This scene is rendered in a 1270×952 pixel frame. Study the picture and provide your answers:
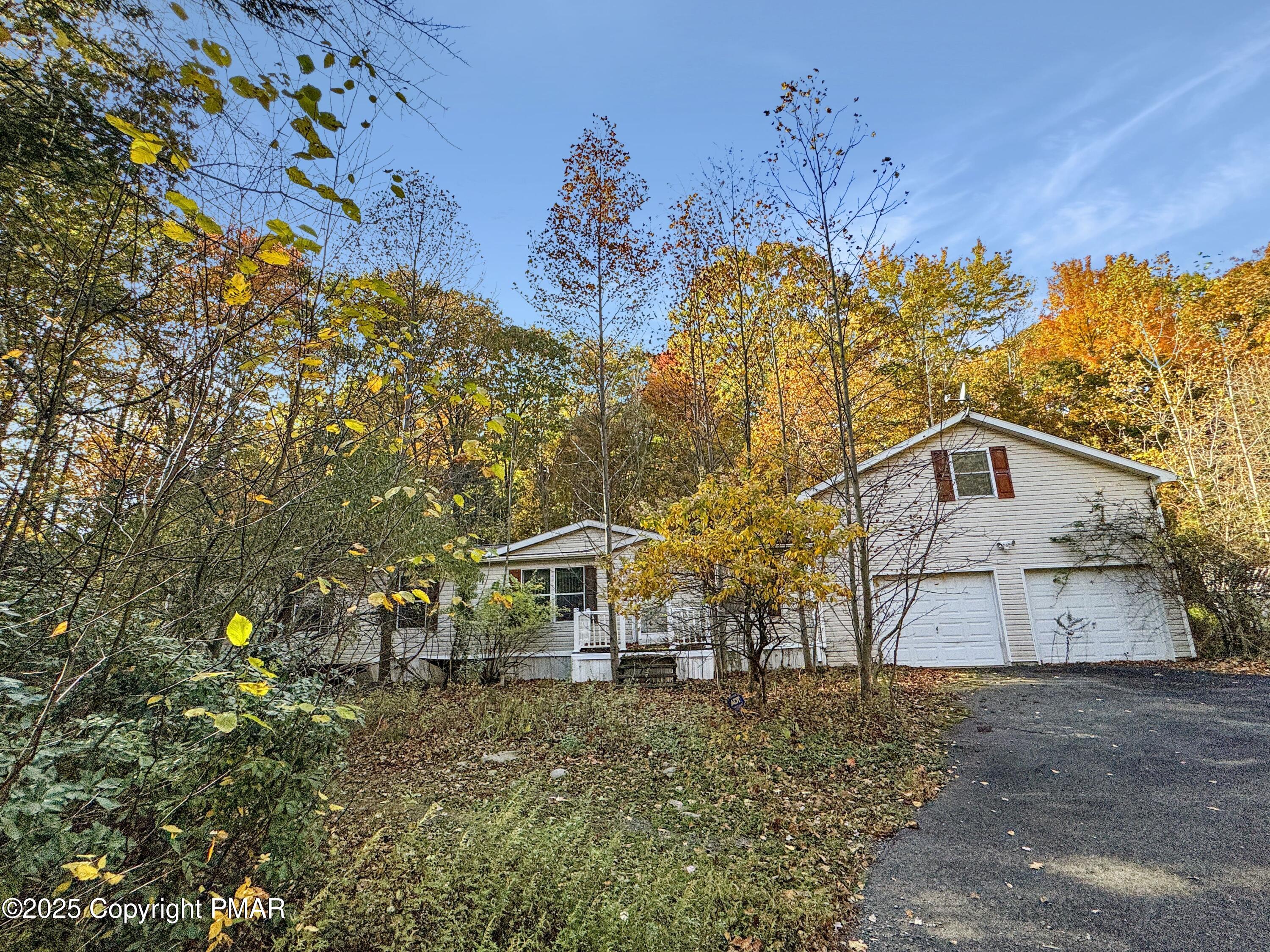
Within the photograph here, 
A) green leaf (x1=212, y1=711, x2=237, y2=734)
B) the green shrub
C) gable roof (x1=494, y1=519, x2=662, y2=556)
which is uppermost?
gable roof (x1=494, y1=519, x2=662, y2=556)

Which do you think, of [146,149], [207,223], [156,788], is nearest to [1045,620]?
[156,788]

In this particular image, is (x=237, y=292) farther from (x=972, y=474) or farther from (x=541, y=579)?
(x=972, y=474)

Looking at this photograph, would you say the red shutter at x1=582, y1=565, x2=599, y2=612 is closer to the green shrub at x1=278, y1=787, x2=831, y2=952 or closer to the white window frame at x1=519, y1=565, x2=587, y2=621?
the white window frame at x1=519, y1=565, x2=587, y2=621

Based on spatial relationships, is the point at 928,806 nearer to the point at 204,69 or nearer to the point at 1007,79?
the point at 204,69

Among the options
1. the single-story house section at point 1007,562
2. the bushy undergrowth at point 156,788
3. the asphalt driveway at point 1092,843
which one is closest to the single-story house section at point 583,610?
the single-story house section at point 1007,562

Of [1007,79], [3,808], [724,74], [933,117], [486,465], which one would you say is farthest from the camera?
[1007,79]

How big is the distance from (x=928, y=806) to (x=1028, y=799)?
0.85 metres

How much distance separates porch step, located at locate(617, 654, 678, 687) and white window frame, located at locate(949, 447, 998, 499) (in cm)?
716

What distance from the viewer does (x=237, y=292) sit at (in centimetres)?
180

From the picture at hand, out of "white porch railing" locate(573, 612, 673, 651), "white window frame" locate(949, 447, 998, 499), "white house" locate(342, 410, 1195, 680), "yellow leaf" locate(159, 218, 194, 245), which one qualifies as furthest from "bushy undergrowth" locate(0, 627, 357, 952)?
"white window frame" locate(949, 447, 998, 499)

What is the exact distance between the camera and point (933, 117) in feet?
24.6

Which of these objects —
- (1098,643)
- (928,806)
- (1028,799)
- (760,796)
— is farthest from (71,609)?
(1098,643)

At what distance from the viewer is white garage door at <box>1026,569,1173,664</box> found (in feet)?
36.1

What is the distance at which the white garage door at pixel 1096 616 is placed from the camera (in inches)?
433
